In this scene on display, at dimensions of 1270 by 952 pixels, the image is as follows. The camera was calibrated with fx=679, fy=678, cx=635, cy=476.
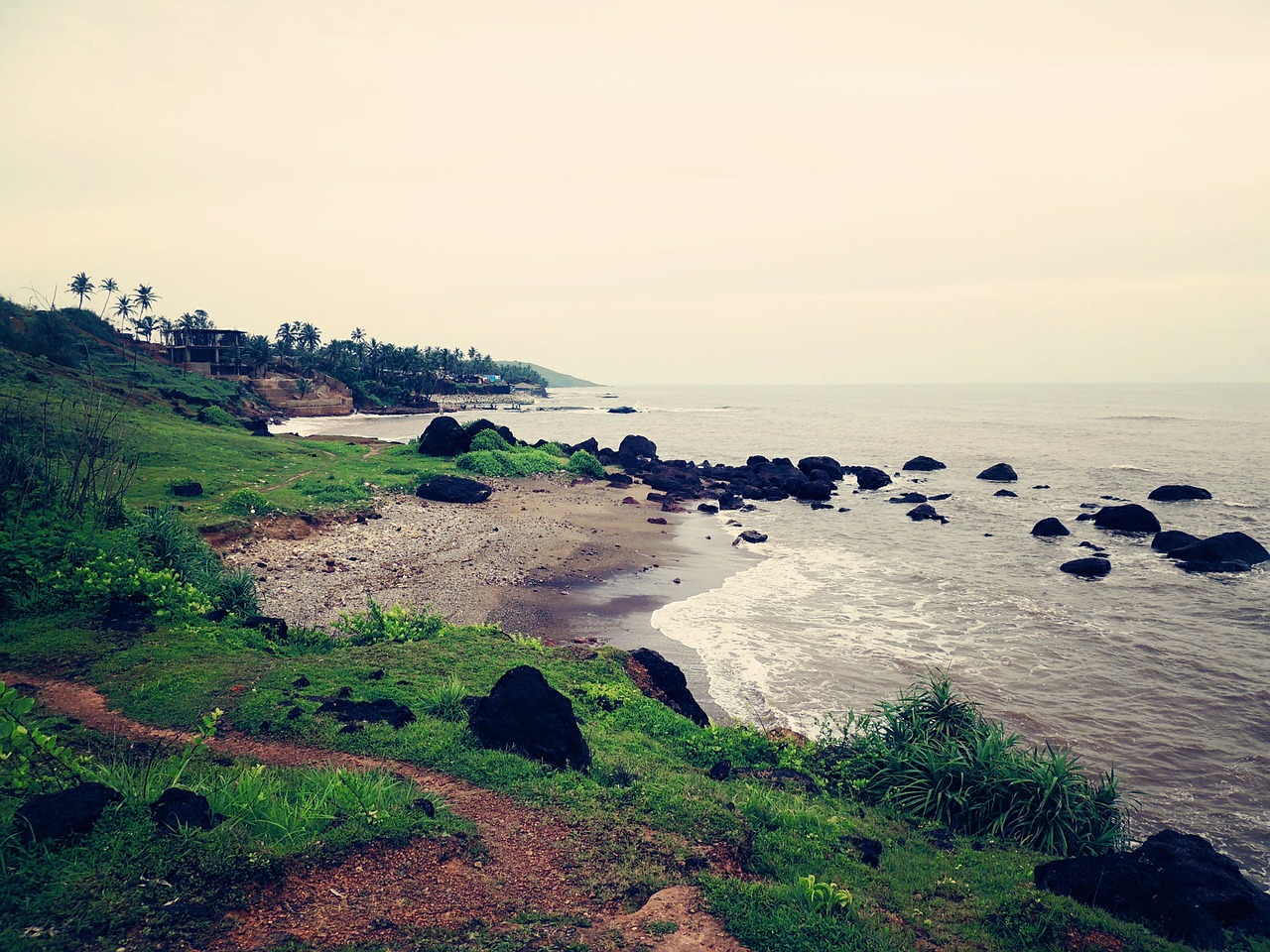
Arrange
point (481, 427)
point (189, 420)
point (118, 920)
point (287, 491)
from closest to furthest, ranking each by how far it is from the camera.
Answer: point (118, 920), point (287, 491), point (189, 420), point (481, 427)

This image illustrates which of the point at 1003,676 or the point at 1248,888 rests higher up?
the point at 1248,888

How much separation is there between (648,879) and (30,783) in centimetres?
601

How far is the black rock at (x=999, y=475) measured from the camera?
2100 inches

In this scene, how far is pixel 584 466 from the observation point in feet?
152

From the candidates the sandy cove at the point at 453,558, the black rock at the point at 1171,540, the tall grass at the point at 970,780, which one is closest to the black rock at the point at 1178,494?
the black rock at the point at 1171,540

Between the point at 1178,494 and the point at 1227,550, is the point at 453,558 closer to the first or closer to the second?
the point at 1227,550

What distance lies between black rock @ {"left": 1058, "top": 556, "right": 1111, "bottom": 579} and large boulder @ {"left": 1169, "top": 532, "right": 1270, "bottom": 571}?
3.92m

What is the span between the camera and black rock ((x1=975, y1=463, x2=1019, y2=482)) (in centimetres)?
5334

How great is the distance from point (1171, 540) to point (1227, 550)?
2.88 m

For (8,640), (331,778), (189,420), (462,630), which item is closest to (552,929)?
(331,778)

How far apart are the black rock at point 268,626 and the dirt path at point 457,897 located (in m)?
7.24

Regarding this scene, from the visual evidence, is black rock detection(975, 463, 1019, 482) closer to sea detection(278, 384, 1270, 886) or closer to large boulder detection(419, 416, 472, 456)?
sea detection(278, 384, 1270, 886)

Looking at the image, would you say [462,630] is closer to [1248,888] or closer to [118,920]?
[118,920]

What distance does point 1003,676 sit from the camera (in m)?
16.6
